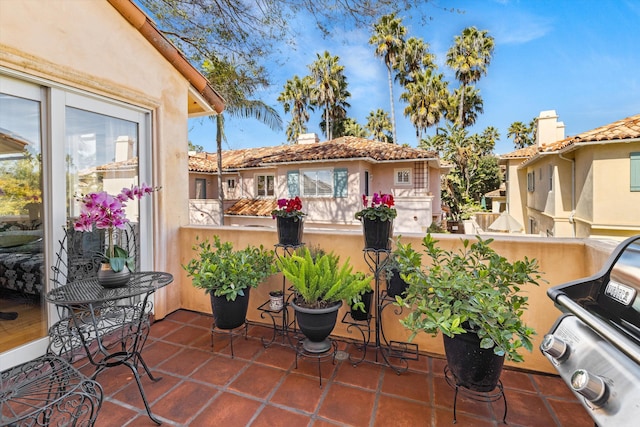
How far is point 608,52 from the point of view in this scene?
29.9 feet

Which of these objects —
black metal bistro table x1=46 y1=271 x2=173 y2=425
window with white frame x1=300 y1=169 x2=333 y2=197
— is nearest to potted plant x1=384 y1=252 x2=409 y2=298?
black metal bistro table x1=46 y1=271 x2=173 y2=425

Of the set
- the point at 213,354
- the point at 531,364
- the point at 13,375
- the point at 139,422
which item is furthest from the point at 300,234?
the point at 531,364

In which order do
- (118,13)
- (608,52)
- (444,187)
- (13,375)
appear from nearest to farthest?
(13,375)
(118,13)
(608,52)
(444,187)

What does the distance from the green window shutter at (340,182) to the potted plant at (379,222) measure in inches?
407

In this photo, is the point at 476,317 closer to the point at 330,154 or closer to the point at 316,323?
the point at 316,323

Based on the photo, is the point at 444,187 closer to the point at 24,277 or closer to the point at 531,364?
the point at 531,364

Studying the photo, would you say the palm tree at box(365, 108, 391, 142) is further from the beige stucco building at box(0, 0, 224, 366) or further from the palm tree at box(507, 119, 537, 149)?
the beige stucco building at box(0, 0, 224, 366)

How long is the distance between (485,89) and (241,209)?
21859 mm

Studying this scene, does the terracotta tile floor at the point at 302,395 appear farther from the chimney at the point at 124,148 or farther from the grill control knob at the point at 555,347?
the chimney at the point at 124,148

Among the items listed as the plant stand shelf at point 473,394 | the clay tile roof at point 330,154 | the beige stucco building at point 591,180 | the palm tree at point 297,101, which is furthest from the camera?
the palm tree at point 297,101

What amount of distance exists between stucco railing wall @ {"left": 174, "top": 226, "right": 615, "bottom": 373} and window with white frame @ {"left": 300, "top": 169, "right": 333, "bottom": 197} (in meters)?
9.92

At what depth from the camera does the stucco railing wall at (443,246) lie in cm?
251

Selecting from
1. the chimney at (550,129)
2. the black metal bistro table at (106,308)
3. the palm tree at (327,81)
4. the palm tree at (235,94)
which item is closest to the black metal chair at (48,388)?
the black metal bistro table at (106,308)

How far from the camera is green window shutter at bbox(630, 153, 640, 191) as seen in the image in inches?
334
